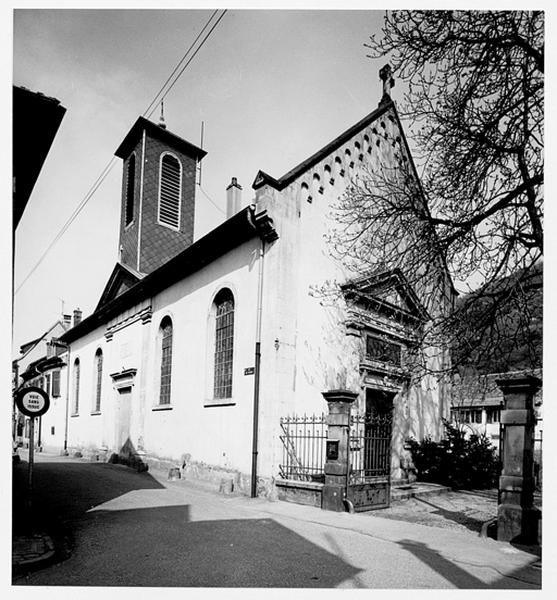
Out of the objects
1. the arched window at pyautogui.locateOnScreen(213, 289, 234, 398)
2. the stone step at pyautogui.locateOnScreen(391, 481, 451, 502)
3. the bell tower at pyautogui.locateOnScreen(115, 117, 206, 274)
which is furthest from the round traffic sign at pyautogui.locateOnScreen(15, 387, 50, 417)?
the bell tower at pyautogui.locateOnScreen(115, 117, 206, 274)

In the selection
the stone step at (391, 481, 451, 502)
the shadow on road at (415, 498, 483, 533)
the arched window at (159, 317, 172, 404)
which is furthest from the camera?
the arched window at (159, 317, 172, 404)

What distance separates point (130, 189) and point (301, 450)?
13.0 meters

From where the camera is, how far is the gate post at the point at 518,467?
6855 millimetres

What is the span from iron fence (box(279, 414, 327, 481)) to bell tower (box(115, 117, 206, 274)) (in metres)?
9.97

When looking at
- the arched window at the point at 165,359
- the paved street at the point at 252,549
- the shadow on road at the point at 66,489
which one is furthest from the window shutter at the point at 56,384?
the paved street at the point at 252,549

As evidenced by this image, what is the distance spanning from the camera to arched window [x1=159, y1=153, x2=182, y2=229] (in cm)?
1853

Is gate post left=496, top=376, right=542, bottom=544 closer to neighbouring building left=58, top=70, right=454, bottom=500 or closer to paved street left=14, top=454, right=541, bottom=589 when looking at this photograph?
paved street left=14, top=454, right=541, bottom=589

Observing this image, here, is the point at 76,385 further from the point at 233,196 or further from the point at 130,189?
the point at 233,196

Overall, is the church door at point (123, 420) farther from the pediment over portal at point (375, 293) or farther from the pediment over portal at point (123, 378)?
the pediment over portal at point (375, 293)

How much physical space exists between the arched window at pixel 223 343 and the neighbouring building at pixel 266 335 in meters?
0.04

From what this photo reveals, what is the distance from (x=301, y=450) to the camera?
33.5 ft

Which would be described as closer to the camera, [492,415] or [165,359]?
[165,359]

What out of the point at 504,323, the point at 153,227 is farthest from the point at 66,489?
the point at 153,227

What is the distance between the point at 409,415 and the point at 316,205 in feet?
21.6
